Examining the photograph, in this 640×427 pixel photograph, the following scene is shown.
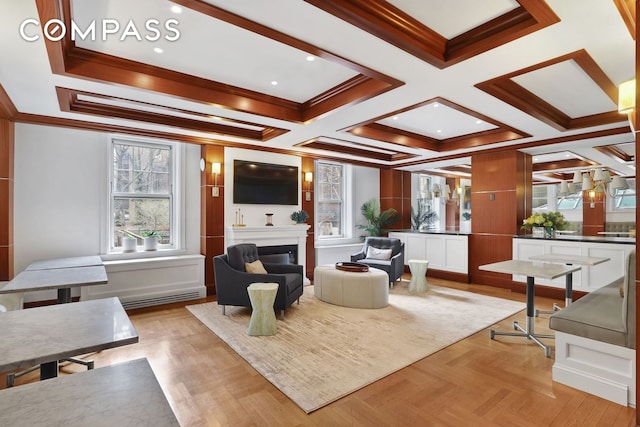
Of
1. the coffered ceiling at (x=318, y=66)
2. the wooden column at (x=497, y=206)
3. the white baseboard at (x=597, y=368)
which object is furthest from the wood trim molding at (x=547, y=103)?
Result: the white baseboard at (x=597, y=368)

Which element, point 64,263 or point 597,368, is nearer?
point 597,368

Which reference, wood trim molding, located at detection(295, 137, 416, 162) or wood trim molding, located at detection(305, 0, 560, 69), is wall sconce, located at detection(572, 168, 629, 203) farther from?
wood trim molding, located at detection(305, 0, 560, 69)

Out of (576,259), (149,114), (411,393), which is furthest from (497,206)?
(149,114)

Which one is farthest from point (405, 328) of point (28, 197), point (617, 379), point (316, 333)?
point (28, 197)

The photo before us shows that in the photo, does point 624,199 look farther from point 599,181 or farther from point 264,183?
point 264,183

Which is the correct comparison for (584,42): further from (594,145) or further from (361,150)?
(361,150)

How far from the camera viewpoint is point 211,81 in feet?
11.6

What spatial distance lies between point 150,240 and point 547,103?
5.82 metres

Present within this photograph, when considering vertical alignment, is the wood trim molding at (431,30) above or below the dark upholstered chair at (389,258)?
above

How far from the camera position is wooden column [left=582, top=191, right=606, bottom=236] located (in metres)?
10.2

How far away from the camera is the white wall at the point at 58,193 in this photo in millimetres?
4262

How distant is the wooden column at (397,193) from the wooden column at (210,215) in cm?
411

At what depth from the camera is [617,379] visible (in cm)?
244

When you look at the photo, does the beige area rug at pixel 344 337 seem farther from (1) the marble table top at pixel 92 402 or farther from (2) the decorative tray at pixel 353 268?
(1) the marble table top at pixel 92 402
